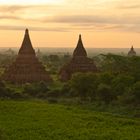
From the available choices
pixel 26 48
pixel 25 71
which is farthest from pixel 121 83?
pixel 26 48

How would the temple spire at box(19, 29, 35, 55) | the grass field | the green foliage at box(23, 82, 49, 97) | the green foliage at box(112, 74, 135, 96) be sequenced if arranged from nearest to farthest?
the grass field
the green foliage at box(112, 74, 135, 96)
the green foliage at box(23, 82, 49, 97)
the temple spire at box(19, 29, 35, 55)

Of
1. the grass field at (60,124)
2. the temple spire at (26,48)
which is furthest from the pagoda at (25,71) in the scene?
the grass field at (60,124)

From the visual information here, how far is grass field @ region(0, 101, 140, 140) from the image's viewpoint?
23.1 m

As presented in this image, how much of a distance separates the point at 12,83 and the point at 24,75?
5.73 ft

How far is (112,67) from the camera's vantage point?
4606cm

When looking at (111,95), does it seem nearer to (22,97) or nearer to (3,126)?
(22,97)

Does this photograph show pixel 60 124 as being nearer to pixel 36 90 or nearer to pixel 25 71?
pixel 36 90

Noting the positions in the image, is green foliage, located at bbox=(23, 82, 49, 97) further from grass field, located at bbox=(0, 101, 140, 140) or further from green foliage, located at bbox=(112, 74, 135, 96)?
grass field, located at bbox=(0, 101, 140, 140)

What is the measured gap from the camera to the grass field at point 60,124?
23125 millimetres

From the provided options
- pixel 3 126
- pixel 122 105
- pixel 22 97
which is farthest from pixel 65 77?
pixel 3 126

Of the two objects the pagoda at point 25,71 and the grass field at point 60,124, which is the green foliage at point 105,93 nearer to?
the grass field at point 60,124

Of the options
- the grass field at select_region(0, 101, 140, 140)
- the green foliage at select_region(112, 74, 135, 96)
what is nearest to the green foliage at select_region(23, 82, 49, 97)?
the green foliage at select_region(112, 74, 135, 96)

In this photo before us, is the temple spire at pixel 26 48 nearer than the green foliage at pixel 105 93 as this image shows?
No

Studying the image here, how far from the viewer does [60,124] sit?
26.5 meters
